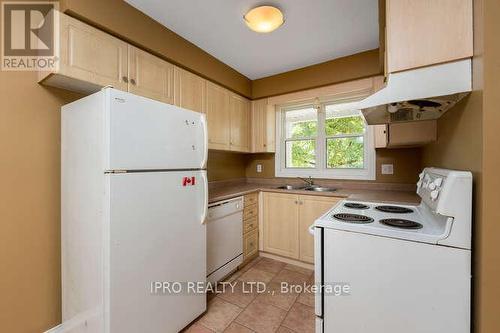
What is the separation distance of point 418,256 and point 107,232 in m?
1.51

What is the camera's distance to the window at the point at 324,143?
2768 millimetres

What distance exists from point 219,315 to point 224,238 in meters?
0.66

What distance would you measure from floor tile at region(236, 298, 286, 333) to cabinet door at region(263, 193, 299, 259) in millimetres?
843

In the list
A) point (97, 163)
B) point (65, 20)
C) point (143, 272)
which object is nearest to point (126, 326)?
point (143, 272)

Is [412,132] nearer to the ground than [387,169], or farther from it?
farther from it

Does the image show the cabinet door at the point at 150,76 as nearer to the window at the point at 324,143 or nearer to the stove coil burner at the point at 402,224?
the window at the point at 324,143

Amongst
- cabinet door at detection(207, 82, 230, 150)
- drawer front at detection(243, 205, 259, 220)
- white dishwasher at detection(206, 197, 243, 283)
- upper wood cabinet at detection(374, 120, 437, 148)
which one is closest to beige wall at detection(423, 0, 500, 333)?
upper wood cabinet at detection(374, 120, 437, 148)

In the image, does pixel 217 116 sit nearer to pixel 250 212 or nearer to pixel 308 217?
pixel 250 212

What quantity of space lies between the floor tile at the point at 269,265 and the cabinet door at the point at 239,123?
57.7 inches

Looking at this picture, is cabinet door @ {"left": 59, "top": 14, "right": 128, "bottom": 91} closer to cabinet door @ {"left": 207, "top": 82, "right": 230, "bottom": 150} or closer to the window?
cabinet door @ {"left": 207, "top": 82, "right": 230, "bottom": 150}

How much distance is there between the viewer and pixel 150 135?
4.44ft

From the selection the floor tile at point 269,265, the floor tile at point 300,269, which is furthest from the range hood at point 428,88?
the floor tile at point 269,265

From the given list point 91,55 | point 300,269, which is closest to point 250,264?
point 300,269

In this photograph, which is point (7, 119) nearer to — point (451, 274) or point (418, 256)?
point (418, 256)
